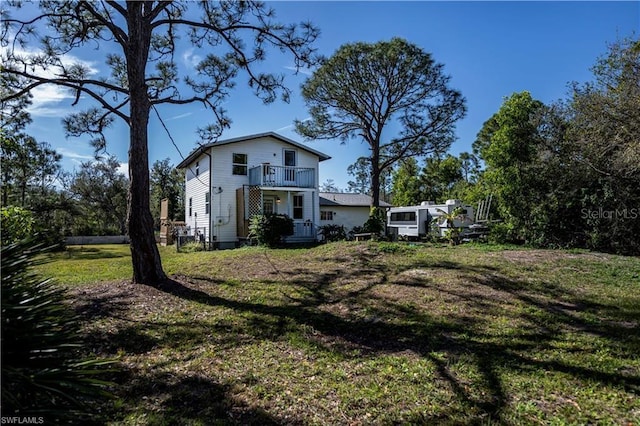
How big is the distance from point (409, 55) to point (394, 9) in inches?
477

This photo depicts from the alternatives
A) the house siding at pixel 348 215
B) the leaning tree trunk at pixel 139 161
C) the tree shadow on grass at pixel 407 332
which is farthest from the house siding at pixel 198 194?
the tree shadow on grass at pixel 407 332

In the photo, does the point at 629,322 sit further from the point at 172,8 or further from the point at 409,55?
the point at 409,55

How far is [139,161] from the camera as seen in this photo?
7398 mm

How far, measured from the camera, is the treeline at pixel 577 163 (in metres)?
9.85

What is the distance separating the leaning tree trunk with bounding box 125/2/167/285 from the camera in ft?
24.1

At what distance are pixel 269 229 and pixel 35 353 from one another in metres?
13.2

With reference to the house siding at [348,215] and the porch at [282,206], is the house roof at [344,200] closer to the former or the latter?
the house siding at [348,215]

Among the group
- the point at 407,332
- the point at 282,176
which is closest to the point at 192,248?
the point at 282,176

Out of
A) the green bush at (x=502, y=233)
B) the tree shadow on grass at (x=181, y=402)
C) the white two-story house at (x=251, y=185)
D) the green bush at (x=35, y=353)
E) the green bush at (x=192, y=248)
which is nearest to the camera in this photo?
the green bush at (x=35, y=353)

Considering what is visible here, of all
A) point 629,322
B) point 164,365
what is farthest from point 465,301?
point 164,365

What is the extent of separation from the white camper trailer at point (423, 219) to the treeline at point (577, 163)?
1.71 metres

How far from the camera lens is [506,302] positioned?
635cm
